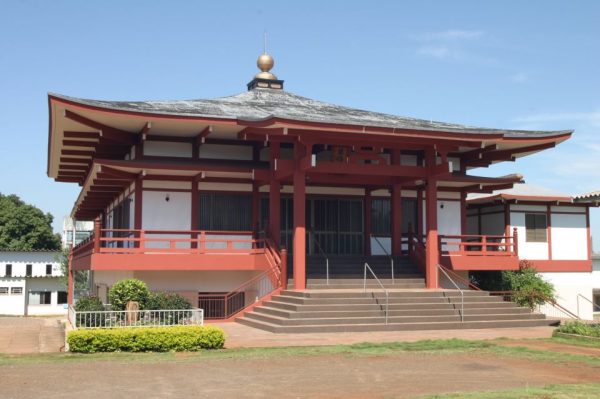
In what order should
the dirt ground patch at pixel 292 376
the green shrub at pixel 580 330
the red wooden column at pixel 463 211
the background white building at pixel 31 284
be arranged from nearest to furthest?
the dirt ground patch at pixel 292 376 < the green shrub at pixel 580 330 < the red wooden column at pixel 463 211 < the background white building at pixel 31 284

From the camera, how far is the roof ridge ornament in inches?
1367

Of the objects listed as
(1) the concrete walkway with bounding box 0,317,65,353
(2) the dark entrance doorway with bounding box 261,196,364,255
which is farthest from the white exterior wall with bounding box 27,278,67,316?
(2) the dark entrance doorway with bounding box 261,196,364,255

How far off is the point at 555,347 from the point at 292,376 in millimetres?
7572

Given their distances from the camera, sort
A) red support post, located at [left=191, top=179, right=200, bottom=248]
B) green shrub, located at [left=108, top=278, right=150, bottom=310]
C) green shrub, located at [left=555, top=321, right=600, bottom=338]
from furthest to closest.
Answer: red support post, located at [left=191, top=179, right=200, bottom=248] → green shrub, located at [left=108, top=278, right=150, bottom=310] → green shrub, located at [left=555, top=321, right=600, bottom=338]

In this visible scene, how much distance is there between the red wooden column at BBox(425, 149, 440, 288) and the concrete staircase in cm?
166

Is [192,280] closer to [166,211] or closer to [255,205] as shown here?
[166,211]

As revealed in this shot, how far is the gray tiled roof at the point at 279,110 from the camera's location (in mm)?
23609

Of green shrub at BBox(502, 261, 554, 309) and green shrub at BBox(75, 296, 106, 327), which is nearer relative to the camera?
green shrub at BBox(75, 296, 106, 327)

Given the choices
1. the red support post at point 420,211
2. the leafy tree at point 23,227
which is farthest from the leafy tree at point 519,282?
the leafy tree at point 23,227

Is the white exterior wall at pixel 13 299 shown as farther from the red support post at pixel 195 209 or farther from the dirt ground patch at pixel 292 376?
the dirt ground patch at pixel 292 376

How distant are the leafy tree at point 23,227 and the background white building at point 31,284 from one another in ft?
24.8

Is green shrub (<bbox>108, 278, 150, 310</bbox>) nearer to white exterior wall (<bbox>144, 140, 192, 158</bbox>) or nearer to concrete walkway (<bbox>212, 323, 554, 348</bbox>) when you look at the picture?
concrete walkway (<bbox>212, 323, 554, 348</bbox>)

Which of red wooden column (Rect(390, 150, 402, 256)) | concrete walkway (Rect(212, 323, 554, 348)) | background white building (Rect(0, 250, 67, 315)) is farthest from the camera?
background white building (Rect(0, 250, 67, 315))

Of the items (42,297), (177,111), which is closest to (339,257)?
(177,111)
